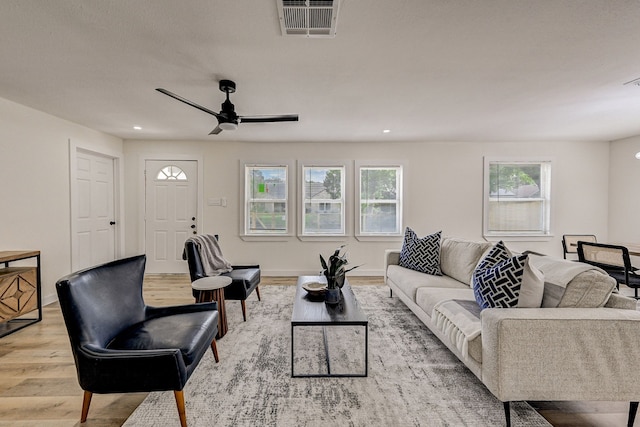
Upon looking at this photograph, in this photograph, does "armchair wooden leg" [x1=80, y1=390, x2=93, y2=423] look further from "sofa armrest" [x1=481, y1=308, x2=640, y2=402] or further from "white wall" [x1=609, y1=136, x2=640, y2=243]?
"white wall" [x1=609, y1=136, x2=640, y2=243]

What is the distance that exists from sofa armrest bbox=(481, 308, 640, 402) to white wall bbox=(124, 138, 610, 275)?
340cm

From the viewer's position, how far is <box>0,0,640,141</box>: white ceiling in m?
1.62

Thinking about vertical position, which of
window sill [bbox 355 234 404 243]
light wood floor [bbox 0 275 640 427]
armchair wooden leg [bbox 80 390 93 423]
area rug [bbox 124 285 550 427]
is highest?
window sill [bbox 355 234 404 243]

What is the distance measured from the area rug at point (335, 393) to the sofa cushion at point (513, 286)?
61cm

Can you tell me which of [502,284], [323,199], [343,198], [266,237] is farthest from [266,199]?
[502,284]

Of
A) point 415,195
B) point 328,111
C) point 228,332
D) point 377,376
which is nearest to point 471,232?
point 415,195

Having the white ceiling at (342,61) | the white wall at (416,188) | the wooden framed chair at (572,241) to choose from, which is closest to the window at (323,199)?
the white wall at (416,188)

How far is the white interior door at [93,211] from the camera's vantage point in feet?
12.9

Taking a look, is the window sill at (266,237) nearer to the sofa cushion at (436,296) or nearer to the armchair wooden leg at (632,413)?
the sofa cushion at (436,296)

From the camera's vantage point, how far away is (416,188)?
4.87m

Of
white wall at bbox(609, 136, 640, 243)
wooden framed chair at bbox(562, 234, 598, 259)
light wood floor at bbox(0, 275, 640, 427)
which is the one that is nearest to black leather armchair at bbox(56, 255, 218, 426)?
light wood floor at bbox(0, 275, 640, 427)

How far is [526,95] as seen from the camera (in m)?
2.82

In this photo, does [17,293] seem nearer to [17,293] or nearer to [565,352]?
[17,293]

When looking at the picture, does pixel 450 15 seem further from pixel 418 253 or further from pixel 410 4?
pixel 418 253
